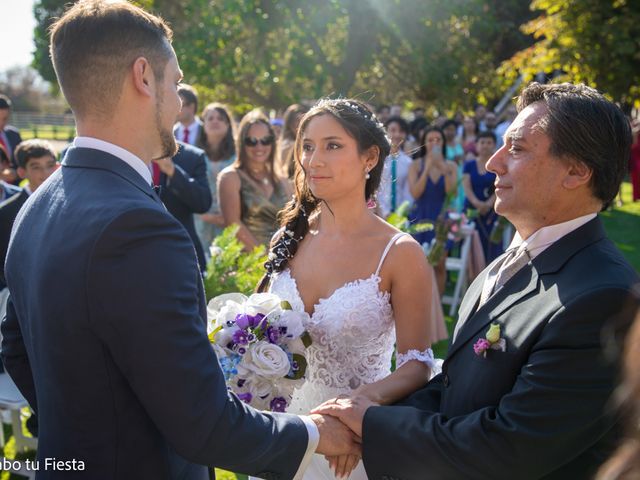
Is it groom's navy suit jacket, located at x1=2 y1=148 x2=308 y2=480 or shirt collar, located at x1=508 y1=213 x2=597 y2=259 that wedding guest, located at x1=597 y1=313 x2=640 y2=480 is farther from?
shirt collar, located at x1=508 y1=213 x2=597 y2=259

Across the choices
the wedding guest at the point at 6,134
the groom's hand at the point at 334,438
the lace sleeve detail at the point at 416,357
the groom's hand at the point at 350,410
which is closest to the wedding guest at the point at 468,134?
the wedding guest at the point at 6,134

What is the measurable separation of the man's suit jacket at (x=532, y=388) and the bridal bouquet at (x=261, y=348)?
0.59 m

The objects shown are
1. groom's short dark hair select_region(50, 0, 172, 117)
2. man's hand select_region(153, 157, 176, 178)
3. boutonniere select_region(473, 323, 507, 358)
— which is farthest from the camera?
man's hand select_region(153, 157, 176, 178)

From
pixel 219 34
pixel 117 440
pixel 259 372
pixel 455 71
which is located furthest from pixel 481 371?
pixel 455 71

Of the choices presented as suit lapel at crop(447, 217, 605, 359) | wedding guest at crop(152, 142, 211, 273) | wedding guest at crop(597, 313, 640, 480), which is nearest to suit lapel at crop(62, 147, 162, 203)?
suit lapel at crop(447, 217, 605, 359)

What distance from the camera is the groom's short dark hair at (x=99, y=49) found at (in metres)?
2.05

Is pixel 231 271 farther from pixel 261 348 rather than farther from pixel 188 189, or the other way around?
pixel 188 189

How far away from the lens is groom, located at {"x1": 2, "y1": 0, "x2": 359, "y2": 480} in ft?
6.11

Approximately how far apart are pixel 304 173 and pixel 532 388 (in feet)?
6.44

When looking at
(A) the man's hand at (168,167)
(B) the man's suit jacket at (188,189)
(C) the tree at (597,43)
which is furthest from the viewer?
(C) the tree at (597,43)

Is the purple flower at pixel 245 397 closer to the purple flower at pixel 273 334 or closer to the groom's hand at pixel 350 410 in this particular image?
the purple flower at pixel 273 334

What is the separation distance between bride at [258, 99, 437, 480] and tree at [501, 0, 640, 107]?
13504mm

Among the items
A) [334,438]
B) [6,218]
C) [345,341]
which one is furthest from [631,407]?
[6,218]

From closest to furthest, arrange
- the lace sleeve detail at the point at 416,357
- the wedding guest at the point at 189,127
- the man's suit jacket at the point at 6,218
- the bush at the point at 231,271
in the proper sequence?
the lace sleeve detail at the point at 416,357
the bush at the point at 231,271
the man's suit jacket at the point at 6,218
the wedding guest at the point at 189,127
